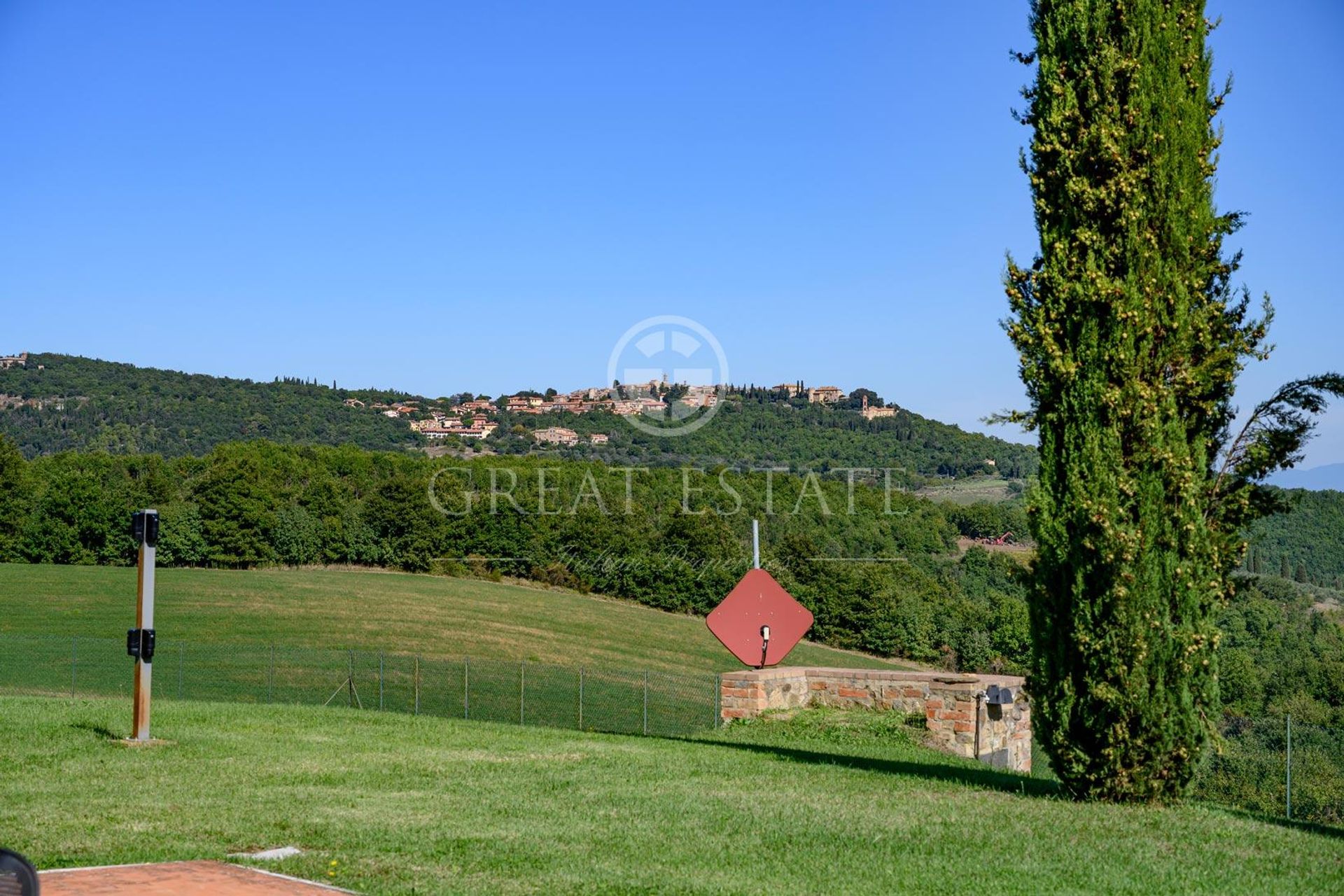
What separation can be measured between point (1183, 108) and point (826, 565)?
5788 cm

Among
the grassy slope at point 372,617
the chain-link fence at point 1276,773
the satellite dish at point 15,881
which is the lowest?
the grassy slope at point 372,617

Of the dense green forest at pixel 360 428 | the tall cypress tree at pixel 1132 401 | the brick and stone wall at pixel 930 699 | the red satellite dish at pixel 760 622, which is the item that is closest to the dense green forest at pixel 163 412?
the dense green forest at pixel 360 428

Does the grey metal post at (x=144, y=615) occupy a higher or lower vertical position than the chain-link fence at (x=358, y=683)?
higher

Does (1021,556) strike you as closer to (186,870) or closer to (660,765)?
(660,765)

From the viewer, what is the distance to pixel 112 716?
16766 mm

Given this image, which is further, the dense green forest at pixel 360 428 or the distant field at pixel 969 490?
the dense green forest at pixel 360 428

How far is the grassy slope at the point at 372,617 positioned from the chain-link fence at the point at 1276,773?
1163 inches

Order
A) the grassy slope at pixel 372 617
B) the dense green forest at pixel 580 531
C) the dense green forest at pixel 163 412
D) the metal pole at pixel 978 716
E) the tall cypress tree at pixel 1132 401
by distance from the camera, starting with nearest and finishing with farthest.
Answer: the tall cypress tree at pixel 1132 401, the metal pole at pixel 978 716, the grassy slope at pixel 372 617, the dense green forest at pixel 580 531, the dense green forest at pixel 163 412

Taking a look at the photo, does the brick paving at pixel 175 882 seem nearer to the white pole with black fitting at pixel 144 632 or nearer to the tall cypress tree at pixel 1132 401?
the tall cypress tree at pixel 1132 401

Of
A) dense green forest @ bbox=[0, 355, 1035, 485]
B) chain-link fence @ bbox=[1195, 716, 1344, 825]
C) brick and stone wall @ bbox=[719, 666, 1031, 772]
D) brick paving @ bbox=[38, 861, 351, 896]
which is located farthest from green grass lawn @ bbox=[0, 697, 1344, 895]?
dense green forest @ bbox=[0, 355, 1035, 485]

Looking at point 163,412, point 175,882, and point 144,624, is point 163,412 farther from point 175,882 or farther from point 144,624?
point 175,882

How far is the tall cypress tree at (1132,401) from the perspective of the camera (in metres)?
9.68

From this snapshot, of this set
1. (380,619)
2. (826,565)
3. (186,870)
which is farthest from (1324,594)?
(186,870)

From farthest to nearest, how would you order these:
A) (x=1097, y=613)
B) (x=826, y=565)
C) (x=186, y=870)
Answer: (x=826, y=565), (x=1097, y=613), (x=186, y=870)
